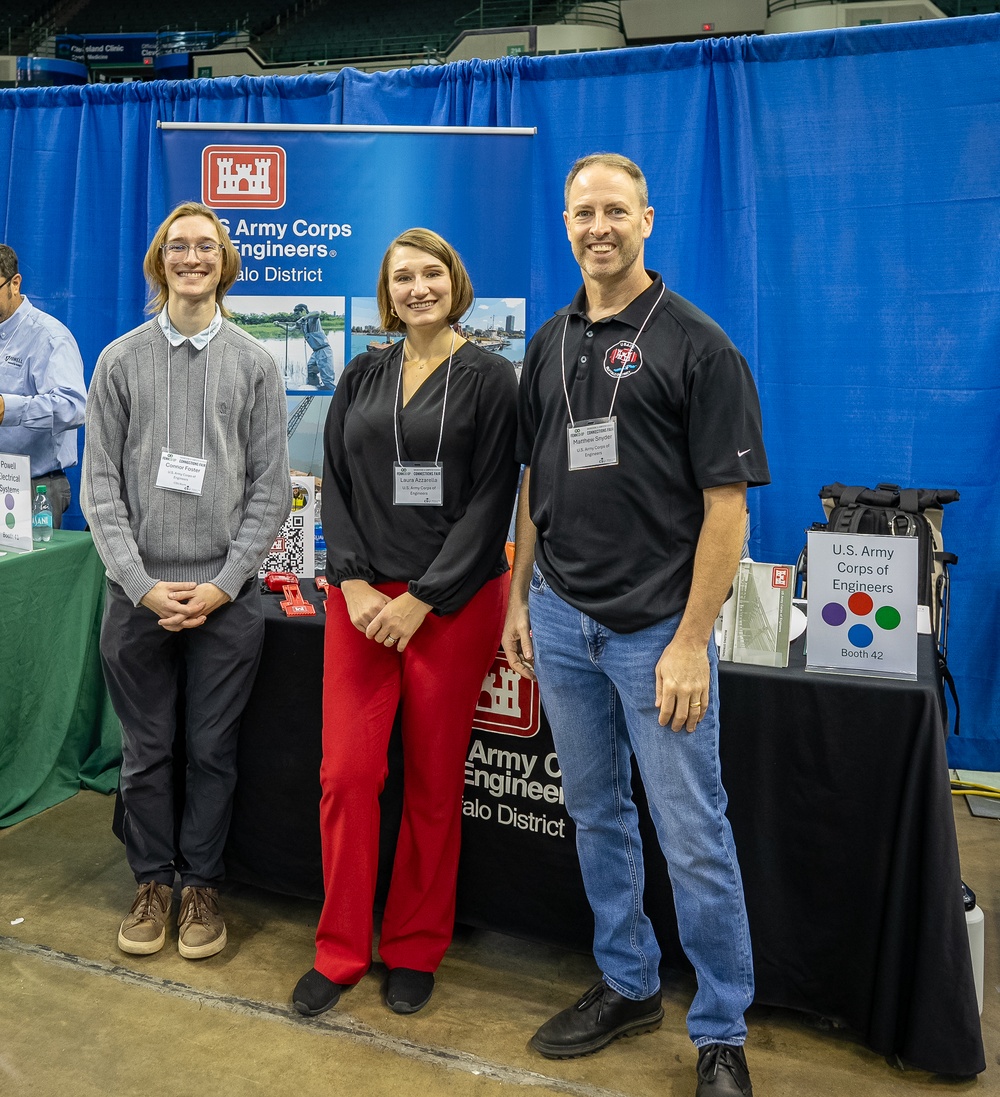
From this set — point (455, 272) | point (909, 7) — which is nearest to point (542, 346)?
point (455, 272)

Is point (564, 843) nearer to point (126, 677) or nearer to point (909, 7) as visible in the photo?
point (126, 677)

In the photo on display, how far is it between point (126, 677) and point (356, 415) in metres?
0.76

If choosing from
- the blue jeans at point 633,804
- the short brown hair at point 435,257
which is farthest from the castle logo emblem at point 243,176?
the blue jeans at point 633,804

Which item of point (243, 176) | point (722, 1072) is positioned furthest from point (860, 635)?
point (243, 176)

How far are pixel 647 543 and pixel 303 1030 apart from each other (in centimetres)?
115

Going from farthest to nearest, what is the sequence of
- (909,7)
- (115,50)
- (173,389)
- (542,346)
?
(115,50) → (909,7) → (173,389) → (542,346)

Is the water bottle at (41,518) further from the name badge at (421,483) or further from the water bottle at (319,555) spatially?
the name badge at (421,483)

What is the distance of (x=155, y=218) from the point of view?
3855 millimetres

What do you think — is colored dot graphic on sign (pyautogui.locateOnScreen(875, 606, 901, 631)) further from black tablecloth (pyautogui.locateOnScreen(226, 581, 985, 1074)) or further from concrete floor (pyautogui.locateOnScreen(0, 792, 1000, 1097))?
concrete floor (pyautogui.locateOnScreen(0, 792, 1000, 1097))

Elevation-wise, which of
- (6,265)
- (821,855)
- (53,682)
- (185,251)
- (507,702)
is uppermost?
(6,265)

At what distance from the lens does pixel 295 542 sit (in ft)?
7.86

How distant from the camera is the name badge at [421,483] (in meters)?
1.74

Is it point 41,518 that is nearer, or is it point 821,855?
point 821,855

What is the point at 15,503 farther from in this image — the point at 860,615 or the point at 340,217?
the point at 860,615
